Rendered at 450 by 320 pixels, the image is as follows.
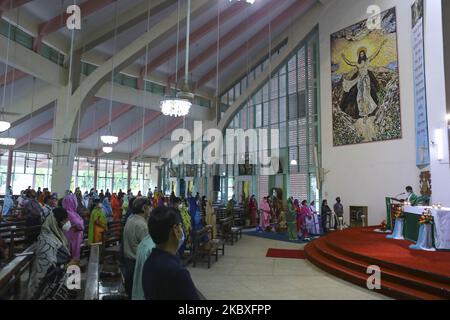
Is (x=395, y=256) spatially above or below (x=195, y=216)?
below

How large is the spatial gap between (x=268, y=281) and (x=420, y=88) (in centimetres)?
709

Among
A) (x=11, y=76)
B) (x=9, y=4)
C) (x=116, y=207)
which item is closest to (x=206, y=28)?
(x=9, y=4)

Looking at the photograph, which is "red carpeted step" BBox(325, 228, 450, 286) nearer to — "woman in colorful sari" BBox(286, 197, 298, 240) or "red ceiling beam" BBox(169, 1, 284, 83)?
"woman in colorful sari" BBox(286, 197, 298, 240)

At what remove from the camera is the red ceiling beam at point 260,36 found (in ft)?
44.9

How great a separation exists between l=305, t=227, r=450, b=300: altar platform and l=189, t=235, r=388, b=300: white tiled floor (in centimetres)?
19

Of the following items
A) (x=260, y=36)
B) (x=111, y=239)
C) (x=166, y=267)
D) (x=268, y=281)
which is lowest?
(x=268, y=281)

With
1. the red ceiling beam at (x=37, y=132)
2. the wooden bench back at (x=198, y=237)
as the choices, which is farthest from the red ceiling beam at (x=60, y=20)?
the wooden bench back at (x=198, y=237)

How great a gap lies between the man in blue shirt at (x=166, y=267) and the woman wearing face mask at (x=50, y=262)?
2127 millimetres

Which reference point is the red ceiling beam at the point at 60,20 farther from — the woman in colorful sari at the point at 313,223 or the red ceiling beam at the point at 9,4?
the woman in colorful sari at the point at 313,223

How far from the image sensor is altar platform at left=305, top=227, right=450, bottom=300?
165 inches

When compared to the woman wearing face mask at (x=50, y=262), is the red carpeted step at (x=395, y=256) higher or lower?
lower

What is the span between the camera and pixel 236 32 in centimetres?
1345

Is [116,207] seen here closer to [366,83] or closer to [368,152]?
[368,152]

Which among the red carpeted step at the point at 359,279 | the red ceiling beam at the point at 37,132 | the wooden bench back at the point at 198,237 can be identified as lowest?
the red carpeted step at the point at 359,279
